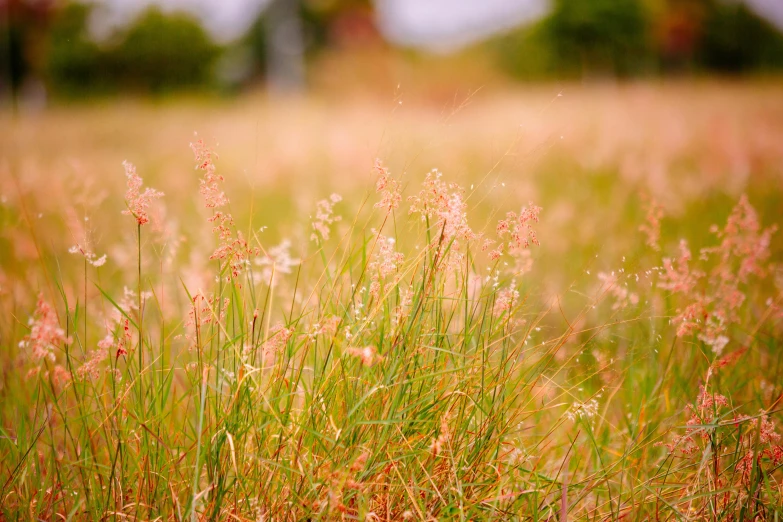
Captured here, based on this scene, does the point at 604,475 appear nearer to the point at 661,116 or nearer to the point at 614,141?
the point at 614,141

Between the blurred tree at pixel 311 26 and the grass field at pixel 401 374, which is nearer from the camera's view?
the grass field at pixel 401 374

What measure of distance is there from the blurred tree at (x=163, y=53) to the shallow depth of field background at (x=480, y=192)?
0.10 meters

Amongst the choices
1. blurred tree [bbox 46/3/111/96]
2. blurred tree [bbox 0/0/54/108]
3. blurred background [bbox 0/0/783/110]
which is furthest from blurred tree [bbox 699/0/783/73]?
blurred tree [bbox 0/0/54/108]

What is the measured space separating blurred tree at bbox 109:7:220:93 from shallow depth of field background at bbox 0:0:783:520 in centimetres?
10

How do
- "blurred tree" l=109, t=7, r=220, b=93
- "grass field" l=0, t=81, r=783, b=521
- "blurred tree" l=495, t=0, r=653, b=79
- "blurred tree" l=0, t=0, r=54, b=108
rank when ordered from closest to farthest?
"grass field" l=0, t=81, r=783, b=521, "blurred tree" l=495, t=0, r=653, b=79, "blurred tree" l=109, t=7, r=220, b=93, "blurred tree" l=0, t=0, r=54, b=108

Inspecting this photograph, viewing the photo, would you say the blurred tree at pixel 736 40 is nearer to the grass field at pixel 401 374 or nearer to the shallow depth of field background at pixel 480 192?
the shallow depth of field background at pixel 480 192

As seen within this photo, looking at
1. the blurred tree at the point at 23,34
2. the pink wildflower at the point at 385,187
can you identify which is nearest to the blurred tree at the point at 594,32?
the blurred tree at the point at 23,34

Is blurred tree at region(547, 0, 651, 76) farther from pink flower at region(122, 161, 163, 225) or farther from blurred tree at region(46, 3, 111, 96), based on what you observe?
pink flower at region(122, 161, 163, 225)

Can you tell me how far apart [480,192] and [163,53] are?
78.8ft

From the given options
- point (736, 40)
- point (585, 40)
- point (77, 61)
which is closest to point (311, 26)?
point (77, 61)

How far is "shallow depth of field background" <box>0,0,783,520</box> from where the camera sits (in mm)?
1410

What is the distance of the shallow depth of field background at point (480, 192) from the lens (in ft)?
4.63

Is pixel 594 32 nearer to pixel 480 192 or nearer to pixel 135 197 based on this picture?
pixel 480 192

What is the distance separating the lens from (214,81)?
989 inches
